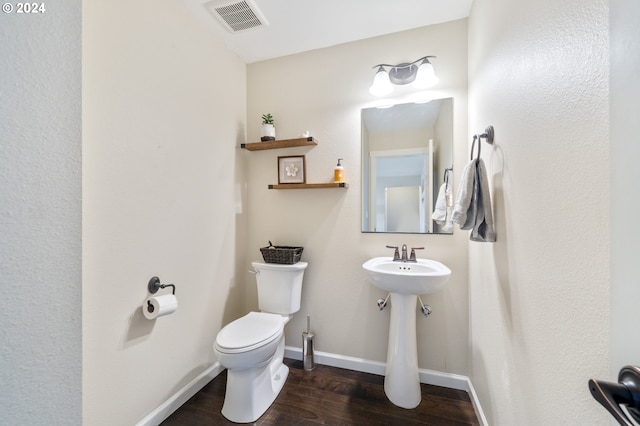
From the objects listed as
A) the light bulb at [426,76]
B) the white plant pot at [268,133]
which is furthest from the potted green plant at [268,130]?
the light bulb at [426,76]

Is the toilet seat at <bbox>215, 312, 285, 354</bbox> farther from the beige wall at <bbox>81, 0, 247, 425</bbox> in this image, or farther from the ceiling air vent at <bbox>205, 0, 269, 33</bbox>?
the ceiling air vent at <bbox>205, 0, 269, 33</bbox>

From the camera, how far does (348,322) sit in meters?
1.89

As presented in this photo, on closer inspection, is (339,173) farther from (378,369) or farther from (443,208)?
(378,369)

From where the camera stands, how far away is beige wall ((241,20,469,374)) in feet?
5.55

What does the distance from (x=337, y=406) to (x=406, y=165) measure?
1677mm

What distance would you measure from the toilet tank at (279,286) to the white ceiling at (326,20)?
5.68ft

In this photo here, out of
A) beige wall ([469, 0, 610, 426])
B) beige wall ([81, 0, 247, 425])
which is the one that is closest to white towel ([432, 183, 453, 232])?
beige wall ([469, 0, 610, 426])

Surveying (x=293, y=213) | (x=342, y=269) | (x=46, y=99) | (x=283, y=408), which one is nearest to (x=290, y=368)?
(x=283, y=408)

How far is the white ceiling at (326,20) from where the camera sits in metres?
1.55

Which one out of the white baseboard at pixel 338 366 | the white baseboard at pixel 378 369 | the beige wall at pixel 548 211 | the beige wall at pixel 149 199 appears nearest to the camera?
the beige wall at pixel 548 211

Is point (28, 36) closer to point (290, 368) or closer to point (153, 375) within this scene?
point (153, 375)

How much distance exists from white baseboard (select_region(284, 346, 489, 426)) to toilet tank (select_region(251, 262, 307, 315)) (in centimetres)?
45

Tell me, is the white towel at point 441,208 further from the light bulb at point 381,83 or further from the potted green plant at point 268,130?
the potted green plant at point 268,130

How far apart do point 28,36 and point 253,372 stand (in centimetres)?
162
